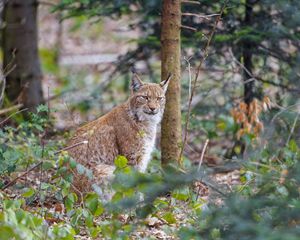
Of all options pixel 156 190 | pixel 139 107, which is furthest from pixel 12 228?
pixel 139 107

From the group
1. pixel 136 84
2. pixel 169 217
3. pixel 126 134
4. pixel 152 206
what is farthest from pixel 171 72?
pixel 152 206

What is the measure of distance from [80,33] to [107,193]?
14.6 m

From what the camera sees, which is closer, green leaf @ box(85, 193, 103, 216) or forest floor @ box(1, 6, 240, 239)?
green leaf @ box(85, 193, 103, 216)

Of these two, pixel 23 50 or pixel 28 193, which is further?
pixel 23 50

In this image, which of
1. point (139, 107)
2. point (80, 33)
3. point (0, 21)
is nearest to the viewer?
point (139, 107)

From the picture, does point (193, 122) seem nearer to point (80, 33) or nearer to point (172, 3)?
point (172, 3)

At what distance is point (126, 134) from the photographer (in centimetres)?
796

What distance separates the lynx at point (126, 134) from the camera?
7633 millimetres

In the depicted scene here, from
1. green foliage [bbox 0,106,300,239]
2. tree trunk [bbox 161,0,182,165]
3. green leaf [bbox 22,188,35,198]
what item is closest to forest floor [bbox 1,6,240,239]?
green foliage [bbox 0,106,300,239]

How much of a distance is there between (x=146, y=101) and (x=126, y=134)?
428 millimetres

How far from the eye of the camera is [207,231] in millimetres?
3918

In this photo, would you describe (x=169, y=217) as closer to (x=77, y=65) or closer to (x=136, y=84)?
(x=136, y=84)

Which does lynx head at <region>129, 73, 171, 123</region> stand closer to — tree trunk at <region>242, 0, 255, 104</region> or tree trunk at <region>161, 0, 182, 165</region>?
tree trunk at <region>161, 0, 182, 165</region>

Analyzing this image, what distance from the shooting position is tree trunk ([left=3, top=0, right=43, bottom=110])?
11250 millimetres
